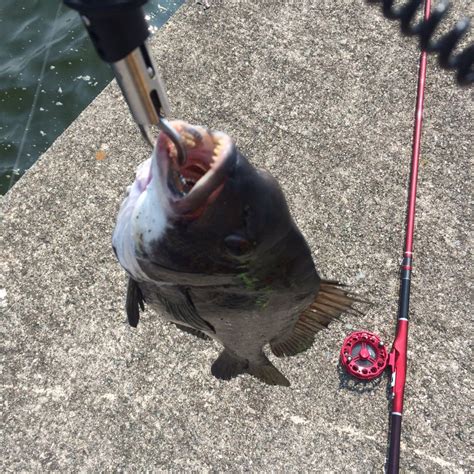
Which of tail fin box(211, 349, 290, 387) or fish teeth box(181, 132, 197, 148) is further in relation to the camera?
tail fin box(211, 349, 290, 387)

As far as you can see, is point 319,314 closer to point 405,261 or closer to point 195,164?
point 195,164

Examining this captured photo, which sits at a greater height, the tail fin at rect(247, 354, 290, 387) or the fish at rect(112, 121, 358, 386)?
the fish at rect(112, 121, 358, 386)

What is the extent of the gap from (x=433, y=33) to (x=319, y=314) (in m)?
3.00

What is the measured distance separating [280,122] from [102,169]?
1449mm

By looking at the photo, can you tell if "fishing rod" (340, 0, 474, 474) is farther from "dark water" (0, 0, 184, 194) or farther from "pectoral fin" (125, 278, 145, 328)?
"dark water" (0, 0, 184, 194)

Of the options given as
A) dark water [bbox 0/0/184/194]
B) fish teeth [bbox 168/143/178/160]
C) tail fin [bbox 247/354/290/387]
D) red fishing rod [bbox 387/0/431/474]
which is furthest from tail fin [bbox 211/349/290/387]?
dark water [bbox 0/0/184/194]

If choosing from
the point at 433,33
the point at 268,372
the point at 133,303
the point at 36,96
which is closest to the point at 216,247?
the point at 133,303

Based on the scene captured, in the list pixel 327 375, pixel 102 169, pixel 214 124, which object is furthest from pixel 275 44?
pixel 327 375

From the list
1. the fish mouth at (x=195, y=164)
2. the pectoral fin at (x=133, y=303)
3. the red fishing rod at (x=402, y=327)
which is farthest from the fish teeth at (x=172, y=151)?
the red fishing rod at (x=402, y=327)

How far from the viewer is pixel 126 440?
9.58ft

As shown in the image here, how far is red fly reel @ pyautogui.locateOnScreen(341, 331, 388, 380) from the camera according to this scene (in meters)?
3.00

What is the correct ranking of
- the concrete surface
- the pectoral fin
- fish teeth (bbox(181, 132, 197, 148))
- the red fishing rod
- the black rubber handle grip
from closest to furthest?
the black rubber handle grip < fish teeth (bbox(181, 132, 197, 148)) < the pectoral fin < the red fishing rod < the concrete surface

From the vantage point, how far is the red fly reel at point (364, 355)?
9.83ft

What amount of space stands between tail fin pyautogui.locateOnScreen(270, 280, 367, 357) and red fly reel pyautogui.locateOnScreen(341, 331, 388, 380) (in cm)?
73
